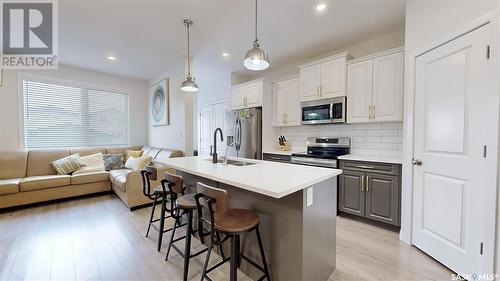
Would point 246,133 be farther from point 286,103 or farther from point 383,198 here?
point 383,198

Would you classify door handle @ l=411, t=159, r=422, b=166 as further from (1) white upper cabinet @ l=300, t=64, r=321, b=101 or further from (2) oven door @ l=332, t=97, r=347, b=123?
(1) white upper cabinet @ l=300, t=64, r=321, b=101

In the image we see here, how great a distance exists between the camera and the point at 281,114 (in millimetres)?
4086

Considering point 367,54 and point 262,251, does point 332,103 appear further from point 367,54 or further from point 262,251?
point 262,251

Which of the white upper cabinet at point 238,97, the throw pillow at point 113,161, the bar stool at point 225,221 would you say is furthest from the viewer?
the white upper cabinet at point 238,97

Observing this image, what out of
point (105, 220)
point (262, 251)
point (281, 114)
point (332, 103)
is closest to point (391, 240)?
point (262, 251)

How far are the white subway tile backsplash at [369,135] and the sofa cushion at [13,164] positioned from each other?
519 cm

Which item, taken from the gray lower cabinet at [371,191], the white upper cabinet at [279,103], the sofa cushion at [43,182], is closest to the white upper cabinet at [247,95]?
the white upper cabinet at [279,103]

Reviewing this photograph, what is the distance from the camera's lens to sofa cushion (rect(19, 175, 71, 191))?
3.27 meters

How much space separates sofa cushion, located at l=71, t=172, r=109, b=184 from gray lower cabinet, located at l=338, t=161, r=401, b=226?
14.0 ft

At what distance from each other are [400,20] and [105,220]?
478cm

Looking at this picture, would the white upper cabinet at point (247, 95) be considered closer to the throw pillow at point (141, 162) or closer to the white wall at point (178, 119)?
the white wall at point (178, 119)

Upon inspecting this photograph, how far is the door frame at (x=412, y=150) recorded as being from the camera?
148 centimetres

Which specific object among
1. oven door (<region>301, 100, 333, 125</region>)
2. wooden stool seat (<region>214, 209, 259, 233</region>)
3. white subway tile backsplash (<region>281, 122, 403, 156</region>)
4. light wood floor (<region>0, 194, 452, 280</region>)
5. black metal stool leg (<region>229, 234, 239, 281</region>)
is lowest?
light wood floor (<region>0, 194, 452, 280</region>)
